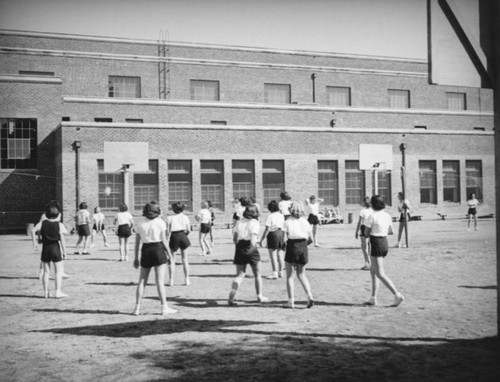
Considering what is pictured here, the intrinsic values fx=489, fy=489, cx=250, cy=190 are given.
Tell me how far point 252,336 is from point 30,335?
11.0ft

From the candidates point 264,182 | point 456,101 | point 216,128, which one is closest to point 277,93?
point 216,128

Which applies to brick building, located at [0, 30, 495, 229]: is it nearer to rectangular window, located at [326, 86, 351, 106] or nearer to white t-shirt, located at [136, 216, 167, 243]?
rectangular window, located at [326, 86, 351, 106]

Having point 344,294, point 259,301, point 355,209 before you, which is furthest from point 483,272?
point 355,209

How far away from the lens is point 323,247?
Answer: 1950cm

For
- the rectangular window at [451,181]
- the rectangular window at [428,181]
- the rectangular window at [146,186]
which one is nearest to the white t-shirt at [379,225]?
the rectangular window at [146,186]

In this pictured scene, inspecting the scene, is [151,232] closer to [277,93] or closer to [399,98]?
[277,93]

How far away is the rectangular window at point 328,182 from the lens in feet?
116

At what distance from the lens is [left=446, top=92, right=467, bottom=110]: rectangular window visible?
47656 mm

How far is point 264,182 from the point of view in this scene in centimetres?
3400

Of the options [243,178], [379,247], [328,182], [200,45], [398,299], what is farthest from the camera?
[200,45]

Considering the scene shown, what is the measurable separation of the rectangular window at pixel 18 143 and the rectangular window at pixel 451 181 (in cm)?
3033

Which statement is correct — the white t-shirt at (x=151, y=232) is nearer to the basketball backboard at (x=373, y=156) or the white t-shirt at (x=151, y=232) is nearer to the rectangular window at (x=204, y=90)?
the basketball backboard at (x=373, y=156)

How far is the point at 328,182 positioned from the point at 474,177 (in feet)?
42.5

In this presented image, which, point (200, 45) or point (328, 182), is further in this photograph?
point (200, 45)
